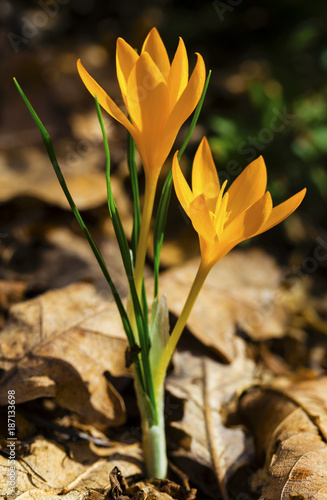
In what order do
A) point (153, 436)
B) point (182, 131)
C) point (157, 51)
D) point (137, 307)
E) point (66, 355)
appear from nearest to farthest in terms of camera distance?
point (157, 51) → point (137, 307) → point (153, 436) → point (66, 355) → point (182, 131)

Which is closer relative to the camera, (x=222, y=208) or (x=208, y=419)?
(x=222, y=208)

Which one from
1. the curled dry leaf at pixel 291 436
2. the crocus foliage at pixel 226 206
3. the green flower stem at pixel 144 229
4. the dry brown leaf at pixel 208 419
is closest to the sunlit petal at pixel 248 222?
the crocus foliage at pixel 226 206

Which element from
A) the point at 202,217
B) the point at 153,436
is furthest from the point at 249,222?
the point at 153,436

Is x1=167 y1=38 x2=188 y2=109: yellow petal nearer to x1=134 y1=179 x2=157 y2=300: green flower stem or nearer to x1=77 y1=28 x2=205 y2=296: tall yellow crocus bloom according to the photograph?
x1=77 y1=28 x2=205 y2=296: tall yellow crocus bloom

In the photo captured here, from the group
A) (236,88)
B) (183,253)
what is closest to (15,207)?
(183,253)

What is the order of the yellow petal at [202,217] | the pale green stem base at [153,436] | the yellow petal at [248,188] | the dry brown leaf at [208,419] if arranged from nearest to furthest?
the yellow petal at [202,217], the yellow petal at [248,188], the pale green stem base at [153,436], the dry brown leaf at [208,419]

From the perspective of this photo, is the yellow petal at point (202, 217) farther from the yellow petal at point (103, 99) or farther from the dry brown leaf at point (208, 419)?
the dry brown leaf at point (208, 419)

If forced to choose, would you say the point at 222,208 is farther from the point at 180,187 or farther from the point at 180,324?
the point at 180,324
